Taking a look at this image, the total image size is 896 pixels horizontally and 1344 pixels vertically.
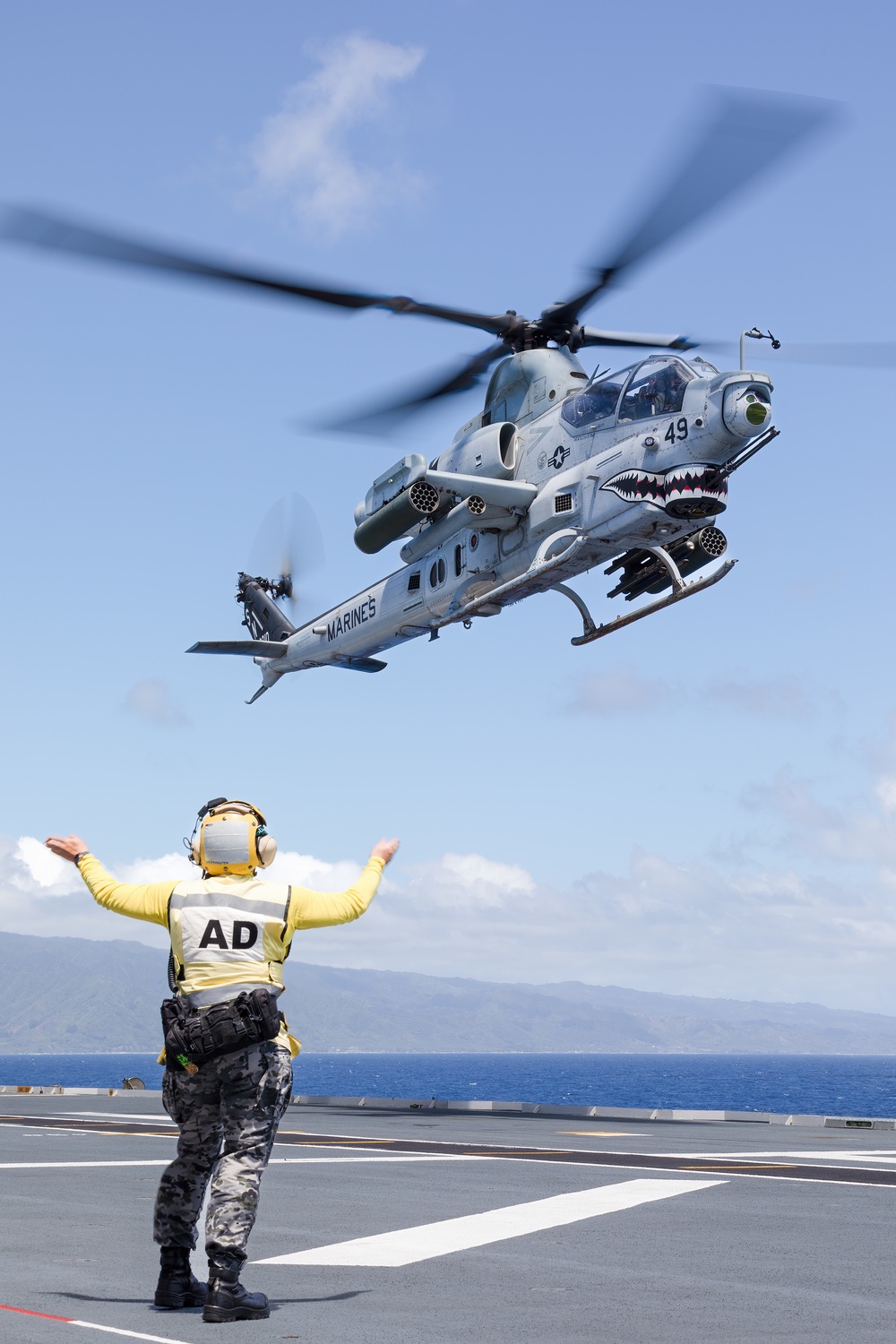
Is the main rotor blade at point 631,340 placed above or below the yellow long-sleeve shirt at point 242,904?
above

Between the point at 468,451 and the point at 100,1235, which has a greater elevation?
the point at 468,451

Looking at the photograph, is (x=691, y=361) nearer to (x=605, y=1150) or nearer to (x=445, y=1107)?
(x=605, y=1150)

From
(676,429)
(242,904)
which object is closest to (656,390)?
(676,429)

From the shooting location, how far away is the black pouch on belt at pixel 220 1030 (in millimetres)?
6305

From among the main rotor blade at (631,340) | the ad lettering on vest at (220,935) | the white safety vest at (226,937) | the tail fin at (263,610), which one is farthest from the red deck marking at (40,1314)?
the tail fin at (263,610)

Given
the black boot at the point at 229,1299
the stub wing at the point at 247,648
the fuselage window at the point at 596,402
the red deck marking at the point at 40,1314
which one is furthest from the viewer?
the stub wing at the point at 247,648

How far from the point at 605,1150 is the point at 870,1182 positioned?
3.91m

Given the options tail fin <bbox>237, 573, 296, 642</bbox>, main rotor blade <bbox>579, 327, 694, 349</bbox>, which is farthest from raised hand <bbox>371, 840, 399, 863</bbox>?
tail fin <bbox>237, 573, 296, 642</bbox>

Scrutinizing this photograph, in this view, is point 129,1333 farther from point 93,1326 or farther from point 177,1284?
point 177,1284

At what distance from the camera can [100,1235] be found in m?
8.31

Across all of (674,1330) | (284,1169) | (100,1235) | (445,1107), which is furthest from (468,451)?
(674,1330)

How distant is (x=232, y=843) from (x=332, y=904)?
58 cm

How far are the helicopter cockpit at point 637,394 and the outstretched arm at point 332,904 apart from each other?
16.0 meters

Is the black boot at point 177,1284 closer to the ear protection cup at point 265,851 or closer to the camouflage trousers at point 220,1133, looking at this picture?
the camouflage trousers at point 220,1133
